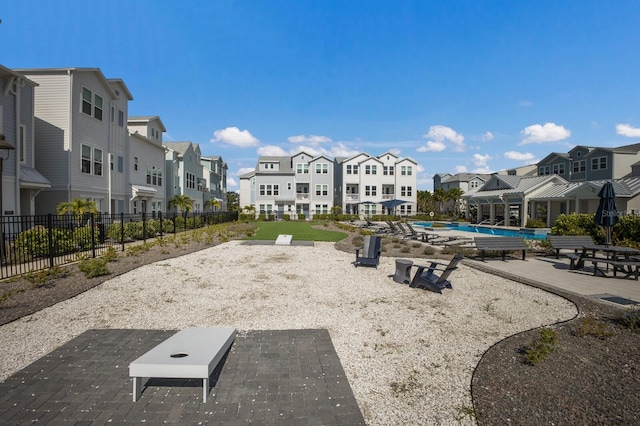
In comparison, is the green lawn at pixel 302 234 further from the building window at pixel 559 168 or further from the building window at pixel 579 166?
the building window at pixel 559 168

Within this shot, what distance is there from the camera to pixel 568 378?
3.97 metres

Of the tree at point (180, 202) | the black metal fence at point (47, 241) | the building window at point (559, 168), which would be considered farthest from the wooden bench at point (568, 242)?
the building window at point (559, 168)

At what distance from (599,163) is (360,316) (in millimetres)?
45967

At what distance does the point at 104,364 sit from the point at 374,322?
432 cm

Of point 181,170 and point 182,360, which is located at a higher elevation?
point 181,170

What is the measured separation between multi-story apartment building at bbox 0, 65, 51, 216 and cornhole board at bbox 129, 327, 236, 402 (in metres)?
15.6

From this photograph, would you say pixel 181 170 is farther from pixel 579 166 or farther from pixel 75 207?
pixel 579 166

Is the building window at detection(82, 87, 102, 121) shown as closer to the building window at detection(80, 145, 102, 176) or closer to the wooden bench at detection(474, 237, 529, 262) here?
the building window at detection(80, 145, 102, 176)

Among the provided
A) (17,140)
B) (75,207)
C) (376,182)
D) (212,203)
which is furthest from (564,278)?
(376,182)

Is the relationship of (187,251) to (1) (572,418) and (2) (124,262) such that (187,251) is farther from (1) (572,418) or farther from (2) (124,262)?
(1) (572,418)

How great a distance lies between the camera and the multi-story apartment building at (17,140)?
14828 millimetres

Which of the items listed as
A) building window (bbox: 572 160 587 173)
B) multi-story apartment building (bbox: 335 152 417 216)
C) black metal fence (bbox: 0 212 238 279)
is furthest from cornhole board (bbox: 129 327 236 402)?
building window (bbox: 572 160 587 173)

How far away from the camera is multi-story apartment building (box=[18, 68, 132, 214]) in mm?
18891

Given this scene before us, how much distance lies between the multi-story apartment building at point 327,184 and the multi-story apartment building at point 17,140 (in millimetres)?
36031
